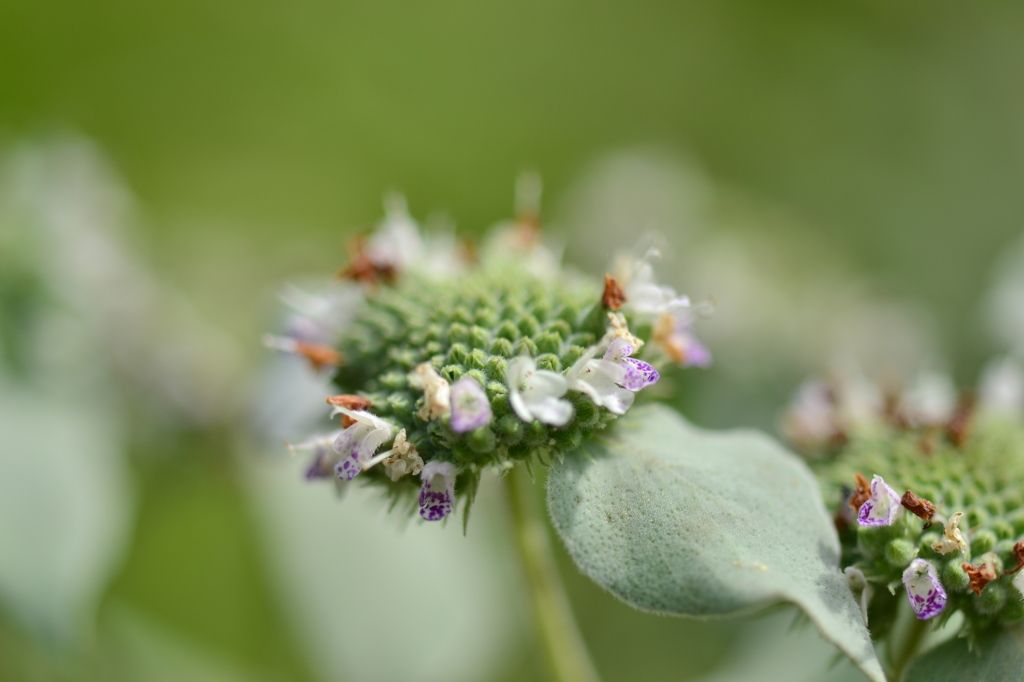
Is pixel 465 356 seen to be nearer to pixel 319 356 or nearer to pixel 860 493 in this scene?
pixel 319 356

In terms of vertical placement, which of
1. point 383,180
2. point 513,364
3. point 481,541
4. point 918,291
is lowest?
point 513,364

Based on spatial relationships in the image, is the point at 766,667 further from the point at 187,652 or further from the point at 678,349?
the point at 187,652

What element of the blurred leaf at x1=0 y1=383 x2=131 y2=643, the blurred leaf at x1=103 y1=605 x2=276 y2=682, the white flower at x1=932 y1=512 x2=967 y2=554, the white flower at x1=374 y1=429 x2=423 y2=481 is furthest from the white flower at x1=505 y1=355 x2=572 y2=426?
the blurred leaf at x1=103 y1=605 x2=276 y2=682

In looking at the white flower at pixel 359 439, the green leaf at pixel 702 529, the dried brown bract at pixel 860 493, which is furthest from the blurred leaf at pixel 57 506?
the dried brown bract at pixel 860 493

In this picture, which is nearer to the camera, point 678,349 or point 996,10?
point 678,349

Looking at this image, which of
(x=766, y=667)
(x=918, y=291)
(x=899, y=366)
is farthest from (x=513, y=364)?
(x=918, y=291)

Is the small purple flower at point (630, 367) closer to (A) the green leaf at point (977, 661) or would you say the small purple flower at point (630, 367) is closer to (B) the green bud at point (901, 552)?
(B) the green bud at point (901, 552)

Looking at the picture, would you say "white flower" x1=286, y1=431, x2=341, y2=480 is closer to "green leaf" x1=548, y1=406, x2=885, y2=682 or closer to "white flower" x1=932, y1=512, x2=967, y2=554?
"green leaf" x1=548, y1=406, x2=885, y2=682
